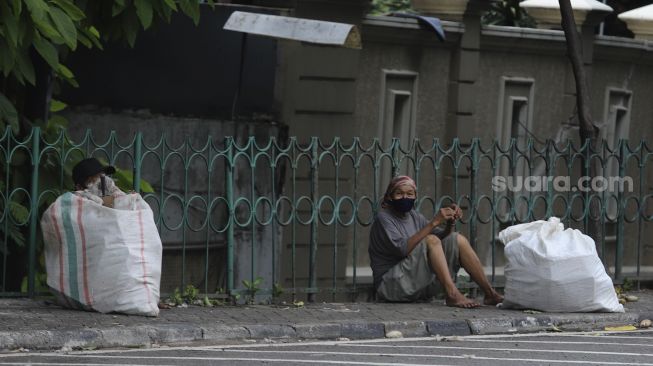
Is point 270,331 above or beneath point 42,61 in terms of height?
beneath

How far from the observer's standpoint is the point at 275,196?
13.7 m

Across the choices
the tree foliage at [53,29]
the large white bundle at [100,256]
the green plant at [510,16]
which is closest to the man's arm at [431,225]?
the large white bundle at [100,256]

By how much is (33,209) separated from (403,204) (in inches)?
114

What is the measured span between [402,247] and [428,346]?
1921 mm

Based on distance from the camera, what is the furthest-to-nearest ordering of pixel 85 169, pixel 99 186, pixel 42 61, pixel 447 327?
pixel 42 61 < pixel 447 327 < pixel 99 186 < pixel 85 169

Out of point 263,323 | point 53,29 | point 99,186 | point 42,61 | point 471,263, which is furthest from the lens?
point 471,263

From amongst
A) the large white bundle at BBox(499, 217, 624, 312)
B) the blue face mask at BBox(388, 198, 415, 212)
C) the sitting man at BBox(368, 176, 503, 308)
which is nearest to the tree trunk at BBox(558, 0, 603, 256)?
the large white bundle at BBox(499, 217, 624, 312)

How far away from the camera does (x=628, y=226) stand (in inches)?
850

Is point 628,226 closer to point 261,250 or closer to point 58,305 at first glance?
point 261,250

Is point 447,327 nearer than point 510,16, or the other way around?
point 447,327

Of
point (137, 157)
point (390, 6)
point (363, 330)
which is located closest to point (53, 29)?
point (137, 157)

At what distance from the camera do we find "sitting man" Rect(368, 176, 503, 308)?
521 inches

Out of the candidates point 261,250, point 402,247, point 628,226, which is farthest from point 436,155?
point 628,226

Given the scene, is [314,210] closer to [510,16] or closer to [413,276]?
[413,276]
